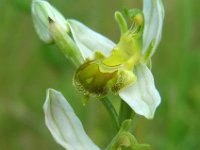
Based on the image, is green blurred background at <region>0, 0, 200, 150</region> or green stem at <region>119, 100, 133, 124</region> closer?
green stem at <region>119, 100, 133, 124</region>

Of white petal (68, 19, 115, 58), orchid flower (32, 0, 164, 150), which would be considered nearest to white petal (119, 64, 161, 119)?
orchid flower (32, 0, 164, 150)

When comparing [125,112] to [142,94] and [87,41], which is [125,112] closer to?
[142,94]

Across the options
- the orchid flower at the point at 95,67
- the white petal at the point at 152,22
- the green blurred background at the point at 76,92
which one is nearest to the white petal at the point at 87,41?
the orchid flower at the point at 95,67

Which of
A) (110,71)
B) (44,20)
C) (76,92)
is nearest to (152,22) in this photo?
(110,71)

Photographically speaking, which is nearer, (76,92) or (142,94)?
(142,94)

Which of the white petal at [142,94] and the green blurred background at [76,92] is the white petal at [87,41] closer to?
the white petal at [142,94]

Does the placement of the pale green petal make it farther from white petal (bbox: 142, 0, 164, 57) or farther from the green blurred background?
the green blurred background
